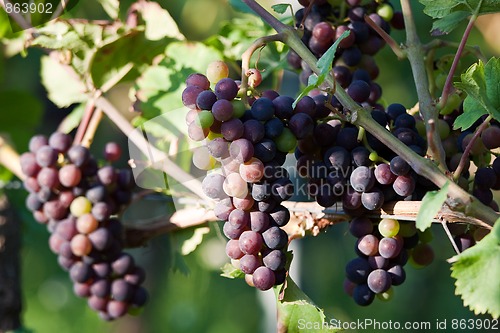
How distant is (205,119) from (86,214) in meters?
0.43

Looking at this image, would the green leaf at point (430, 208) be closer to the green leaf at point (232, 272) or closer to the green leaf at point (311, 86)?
the green leaf at point (311, 86)

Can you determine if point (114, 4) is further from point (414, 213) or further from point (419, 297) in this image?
point (419, 297)

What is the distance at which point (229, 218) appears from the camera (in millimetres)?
679

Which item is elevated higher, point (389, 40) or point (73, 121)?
point (389, 40)

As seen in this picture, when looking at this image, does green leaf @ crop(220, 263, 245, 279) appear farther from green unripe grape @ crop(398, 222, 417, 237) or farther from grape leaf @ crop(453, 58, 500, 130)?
grape leaf @ crop(453, 58, 500, 130)

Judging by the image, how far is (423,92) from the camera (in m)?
0.71

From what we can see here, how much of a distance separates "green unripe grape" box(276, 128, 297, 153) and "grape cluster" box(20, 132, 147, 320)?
1.36 feet

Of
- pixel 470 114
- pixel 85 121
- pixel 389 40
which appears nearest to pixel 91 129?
pixel 85 121

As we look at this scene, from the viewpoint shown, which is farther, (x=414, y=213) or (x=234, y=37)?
(x=234, y=37)

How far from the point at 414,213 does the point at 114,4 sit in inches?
26.0

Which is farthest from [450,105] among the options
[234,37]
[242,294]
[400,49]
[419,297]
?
[242,294]

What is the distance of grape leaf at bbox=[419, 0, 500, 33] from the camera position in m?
0.67

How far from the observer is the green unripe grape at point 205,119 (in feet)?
2.01

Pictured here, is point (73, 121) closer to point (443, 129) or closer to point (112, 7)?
point (112, 7)
